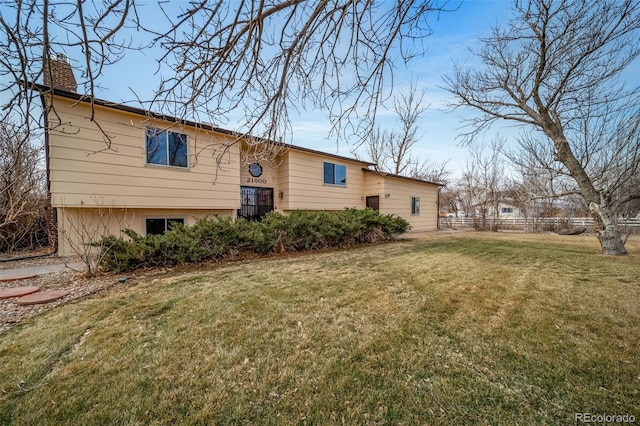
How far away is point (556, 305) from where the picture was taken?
10.7 feet

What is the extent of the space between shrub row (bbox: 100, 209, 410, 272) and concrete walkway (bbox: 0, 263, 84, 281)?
1032mm

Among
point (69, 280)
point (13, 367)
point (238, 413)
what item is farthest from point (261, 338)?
point (69, 280)

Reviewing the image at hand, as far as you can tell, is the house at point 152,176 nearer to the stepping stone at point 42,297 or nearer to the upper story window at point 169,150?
the upper story window at point 169,150

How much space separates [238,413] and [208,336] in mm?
1056

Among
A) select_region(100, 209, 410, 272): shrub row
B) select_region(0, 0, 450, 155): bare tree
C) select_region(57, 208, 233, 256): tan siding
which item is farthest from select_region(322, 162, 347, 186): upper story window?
select_region(0, 0, 450, 155): bare tree

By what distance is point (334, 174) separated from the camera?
39.4 ft

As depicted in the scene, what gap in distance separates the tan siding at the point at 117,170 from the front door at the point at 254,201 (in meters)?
1.64

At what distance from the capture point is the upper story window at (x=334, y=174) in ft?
38.2

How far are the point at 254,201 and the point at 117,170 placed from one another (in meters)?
4.73

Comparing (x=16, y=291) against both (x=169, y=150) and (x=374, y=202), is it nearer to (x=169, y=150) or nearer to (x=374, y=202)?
(x=169, y=150)

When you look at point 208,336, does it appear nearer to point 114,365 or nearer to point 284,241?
point 114,365

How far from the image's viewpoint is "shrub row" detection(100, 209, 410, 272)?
469 centimetres

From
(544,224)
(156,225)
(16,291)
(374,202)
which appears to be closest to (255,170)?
(156,225)

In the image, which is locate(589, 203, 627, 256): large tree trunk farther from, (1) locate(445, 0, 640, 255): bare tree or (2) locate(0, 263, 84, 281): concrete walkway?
(2) locate(0, 263, 84, 281): concrete walkway
